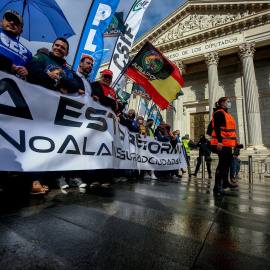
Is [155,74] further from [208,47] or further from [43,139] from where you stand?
[208,47]

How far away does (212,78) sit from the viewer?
616 inches

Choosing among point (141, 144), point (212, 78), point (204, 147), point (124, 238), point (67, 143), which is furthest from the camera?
point (212, 78)

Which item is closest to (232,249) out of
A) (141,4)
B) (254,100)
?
(141,4)

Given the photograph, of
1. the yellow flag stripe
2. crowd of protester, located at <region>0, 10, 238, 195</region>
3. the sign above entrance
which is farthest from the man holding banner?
the sign above entrance

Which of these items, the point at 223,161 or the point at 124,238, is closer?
the point at 124,238

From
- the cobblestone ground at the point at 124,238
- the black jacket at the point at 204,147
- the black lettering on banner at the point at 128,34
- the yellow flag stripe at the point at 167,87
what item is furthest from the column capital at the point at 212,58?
the cobblestone ground at the point at 124,238

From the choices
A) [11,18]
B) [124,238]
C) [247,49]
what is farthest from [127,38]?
[247,49]

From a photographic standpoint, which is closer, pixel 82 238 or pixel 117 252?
pixel 117 252

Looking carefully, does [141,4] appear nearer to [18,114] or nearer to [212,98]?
[18,114]

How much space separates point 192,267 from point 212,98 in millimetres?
16198

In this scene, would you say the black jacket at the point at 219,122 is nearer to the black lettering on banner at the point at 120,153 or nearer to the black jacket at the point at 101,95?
the black lettering on banner at the point at 120,153

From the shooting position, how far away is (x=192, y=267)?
2.72 feet

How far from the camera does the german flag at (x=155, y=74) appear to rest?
488 cm

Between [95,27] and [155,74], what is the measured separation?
2.07 m
